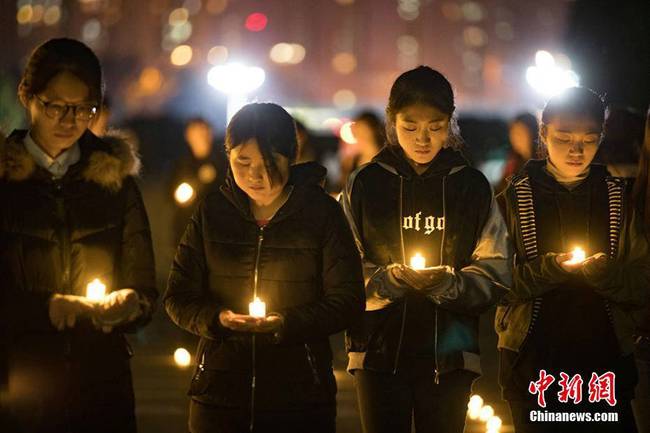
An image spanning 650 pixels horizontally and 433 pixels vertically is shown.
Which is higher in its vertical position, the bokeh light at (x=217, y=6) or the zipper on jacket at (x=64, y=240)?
the bokeh light at (x=217, y=6)

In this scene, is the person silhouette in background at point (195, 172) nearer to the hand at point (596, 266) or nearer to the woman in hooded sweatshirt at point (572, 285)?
the woman in hooded sweatshirt at point (572, 285)

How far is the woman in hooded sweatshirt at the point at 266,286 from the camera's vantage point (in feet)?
16.0

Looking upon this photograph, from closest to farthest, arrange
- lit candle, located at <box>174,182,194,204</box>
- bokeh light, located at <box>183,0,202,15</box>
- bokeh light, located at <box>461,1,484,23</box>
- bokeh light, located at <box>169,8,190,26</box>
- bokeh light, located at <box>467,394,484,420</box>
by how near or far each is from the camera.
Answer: bokeh light, located at <box>467,394,484,420</box> < lit candle, located at <box>174,182,194,204</box> < bokeh light, located at <box>169,8,190,26</box> < bokeh light, located at <box>183,0,202,15</box> < bokeh light, located at <box>461,1,484,23</box>

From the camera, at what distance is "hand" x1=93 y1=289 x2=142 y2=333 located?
181 inches

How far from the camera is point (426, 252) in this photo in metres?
5.61

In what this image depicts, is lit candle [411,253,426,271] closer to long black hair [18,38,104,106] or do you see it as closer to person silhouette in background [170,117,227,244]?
long black hair [18,38,104,106]

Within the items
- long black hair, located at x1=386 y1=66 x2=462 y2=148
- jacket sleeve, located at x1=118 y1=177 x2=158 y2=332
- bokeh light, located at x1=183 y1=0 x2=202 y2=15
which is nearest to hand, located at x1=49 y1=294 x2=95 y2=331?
jacket sleeve, located at x1=118 y1=177 x2=158 y2=332

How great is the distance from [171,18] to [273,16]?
4123cm

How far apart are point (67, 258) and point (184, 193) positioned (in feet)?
19.8

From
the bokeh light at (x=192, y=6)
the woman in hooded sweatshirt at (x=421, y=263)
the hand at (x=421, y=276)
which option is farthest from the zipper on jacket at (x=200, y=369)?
the bokeh light at (x=192, y=6)

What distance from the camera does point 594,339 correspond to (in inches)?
220

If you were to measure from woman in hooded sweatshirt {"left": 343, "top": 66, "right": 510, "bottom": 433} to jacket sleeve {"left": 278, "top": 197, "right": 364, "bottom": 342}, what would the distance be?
1.16 feet

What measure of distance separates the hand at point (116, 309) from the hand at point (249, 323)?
1.21 ft

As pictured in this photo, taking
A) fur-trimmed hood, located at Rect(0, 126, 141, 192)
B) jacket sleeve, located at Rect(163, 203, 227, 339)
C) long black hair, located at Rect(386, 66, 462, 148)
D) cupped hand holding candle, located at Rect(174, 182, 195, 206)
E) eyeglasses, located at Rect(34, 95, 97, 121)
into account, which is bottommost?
jacket sleeve, located at Rect(163, 203, 227, 339)
